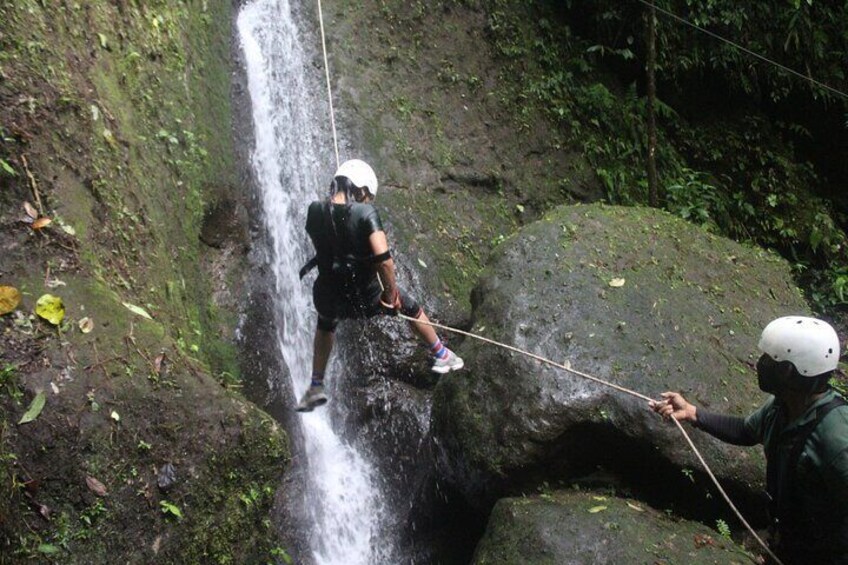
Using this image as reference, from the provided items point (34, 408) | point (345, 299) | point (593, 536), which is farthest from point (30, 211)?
point (593, 536)

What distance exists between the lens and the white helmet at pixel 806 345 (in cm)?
366

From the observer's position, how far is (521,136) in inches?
413

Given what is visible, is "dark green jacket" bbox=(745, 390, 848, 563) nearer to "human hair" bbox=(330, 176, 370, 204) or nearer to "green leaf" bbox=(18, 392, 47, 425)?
"human hair" bbox=(330, 176, 370, 204)

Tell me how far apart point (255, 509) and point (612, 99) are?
30.0 ft

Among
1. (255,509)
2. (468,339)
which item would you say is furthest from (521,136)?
(255,509)

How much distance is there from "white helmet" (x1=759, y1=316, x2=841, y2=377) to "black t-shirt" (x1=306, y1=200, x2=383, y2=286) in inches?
117

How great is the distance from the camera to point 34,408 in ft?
12.3

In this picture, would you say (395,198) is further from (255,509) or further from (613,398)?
(255,509)

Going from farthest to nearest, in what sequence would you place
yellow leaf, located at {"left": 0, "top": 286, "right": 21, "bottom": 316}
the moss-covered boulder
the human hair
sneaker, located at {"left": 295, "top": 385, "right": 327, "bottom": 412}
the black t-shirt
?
1. sneaker, located at {"left": 295, "top": 385, "right": 327, "bottom": 412}
2. the human hair
3. the black t-shirt
4. the moss-covered boulder
5. yellow leaf, located at {"left": 0, "top": 286, "right": 21, "bottom": 316}

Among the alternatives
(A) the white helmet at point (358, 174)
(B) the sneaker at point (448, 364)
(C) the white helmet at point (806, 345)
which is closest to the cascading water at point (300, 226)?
(B) the sneaker at point (448, 364)

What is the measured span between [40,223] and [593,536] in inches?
168

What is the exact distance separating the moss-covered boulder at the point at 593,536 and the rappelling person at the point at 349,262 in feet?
4.76

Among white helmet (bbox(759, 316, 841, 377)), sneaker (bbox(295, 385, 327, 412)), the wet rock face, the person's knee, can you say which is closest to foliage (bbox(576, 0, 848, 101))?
the wet rock face

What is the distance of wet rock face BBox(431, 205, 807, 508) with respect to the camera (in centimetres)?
580
